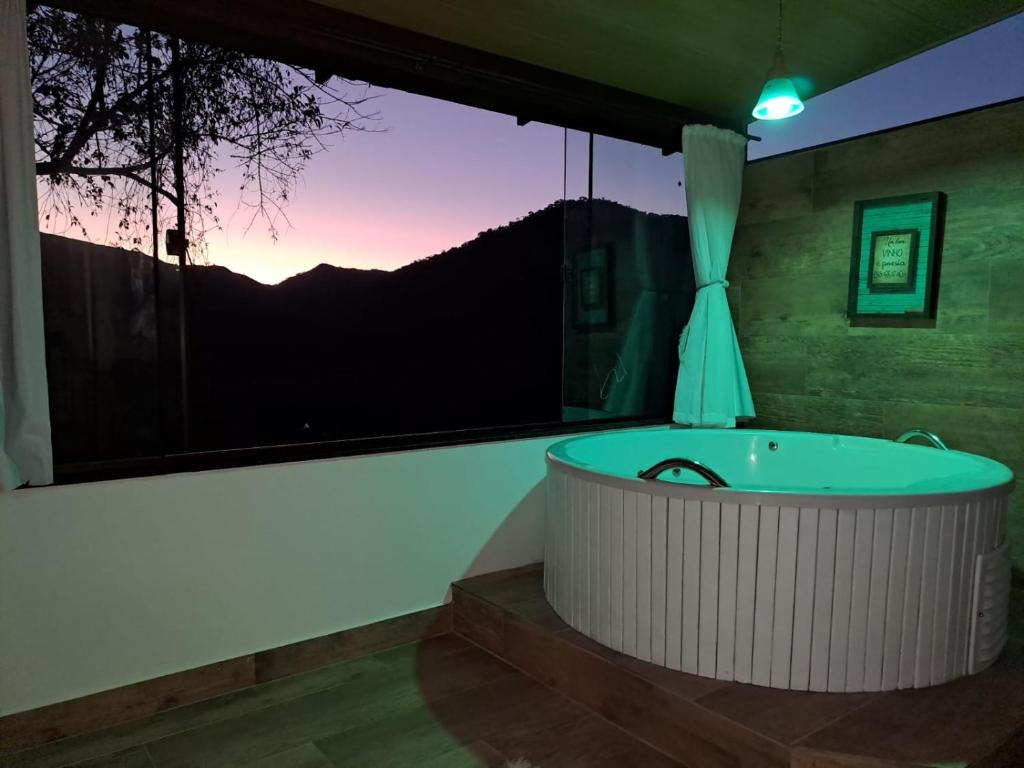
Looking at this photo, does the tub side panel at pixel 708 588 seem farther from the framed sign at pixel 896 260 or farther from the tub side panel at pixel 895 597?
the framed sign at pixel 896 260

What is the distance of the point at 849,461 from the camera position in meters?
2.75

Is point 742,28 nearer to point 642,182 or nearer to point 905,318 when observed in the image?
point 642,182

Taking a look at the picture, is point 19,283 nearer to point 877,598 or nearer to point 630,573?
point 630,573

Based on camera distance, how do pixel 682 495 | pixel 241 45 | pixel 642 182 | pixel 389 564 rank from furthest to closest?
pixel 642 182 → pixel 389 564 → pixel 241 45 → pixel 682 495

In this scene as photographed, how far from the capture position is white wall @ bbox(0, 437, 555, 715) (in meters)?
1.80

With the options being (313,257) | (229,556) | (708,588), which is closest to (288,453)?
(229,556)

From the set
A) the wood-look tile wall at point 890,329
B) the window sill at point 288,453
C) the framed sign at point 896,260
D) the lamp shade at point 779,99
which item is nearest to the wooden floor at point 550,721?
the window sill at point 288,453

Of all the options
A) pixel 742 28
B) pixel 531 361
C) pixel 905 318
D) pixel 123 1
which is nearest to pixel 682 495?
pixel 905 318

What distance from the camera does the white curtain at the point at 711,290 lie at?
3.21 meters

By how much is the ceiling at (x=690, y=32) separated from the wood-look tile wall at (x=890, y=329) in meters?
0.36

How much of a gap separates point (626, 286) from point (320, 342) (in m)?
3.68

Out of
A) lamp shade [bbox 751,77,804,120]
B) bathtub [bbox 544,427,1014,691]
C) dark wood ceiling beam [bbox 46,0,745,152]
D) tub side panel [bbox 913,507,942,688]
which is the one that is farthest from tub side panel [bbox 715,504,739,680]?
dark wood ceiling beam [bbox 46,0,745,152]

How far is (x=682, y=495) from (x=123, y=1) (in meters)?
2.16

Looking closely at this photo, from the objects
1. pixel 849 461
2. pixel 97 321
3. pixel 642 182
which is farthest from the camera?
pixel 642 182
